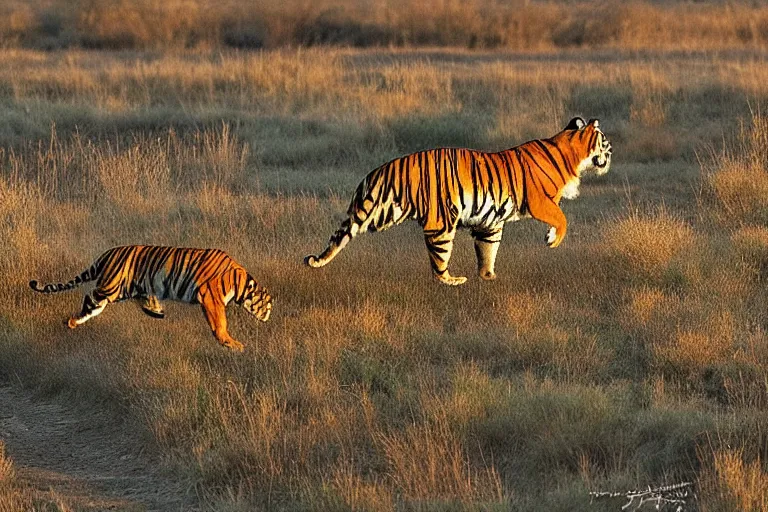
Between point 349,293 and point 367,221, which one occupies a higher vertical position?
point 367,221

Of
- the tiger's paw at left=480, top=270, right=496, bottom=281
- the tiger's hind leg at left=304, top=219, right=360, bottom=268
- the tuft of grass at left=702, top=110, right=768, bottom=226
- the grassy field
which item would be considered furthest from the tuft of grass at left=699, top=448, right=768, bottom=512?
the tuft of grass at left=702, top=110, right=768, bottom=226

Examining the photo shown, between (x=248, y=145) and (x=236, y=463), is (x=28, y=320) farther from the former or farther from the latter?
(x=248, y=145)

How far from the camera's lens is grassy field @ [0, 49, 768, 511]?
5852mm

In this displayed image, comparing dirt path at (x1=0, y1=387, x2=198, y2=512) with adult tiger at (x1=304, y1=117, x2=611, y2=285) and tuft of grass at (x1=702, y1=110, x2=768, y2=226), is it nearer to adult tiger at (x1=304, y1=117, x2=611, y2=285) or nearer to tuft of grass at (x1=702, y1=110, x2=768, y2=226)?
adult tiger at (x1=304, y1=117, x2=611, y2=285)

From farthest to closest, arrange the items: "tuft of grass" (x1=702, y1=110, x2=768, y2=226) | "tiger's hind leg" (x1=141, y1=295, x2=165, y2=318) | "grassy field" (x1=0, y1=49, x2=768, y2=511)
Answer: "tuft of grass" (x1=702, y1=110, x2=768, y2=226) → "tiger's hind leg" (x1=141, y1=295, x2=165, y2=318) → "grassy field" (x1=0, y1=49, x2=768, y2=511)

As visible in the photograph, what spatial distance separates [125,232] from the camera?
34.7 feet

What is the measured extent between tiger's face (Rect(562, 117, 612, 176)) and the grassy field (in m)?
1.04

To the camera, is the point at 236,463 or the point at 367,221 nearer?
the point at 236,463

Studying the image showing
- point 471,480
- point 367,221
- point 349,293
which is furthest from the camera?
point 349,293

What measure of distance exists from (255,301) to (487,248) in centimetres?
193

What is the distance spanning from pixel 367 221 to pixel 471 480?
2.62 meters

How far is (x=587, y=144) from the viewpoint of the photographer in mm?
8273

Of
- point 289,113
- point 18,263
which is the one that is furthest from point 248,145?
point 18,263

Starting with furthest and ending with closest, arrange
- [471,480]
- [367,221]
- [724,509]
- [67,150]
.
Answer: [67,150] → [367,221] → [471,480] → [724,509]
